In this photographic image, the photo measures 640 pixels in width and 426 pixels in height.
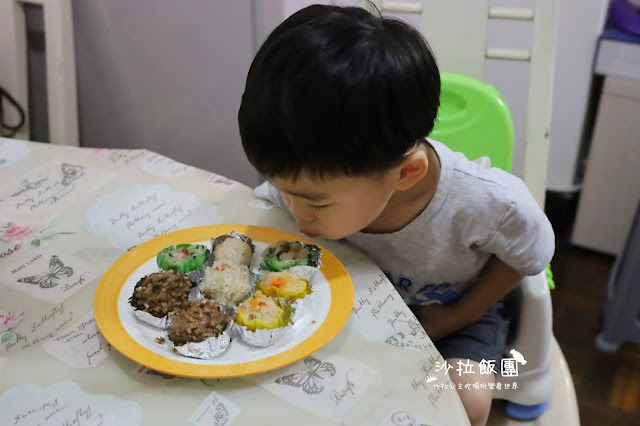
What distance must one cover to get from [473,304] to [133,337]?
53 cm

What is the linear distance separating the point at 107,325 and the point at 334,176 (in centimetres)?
29

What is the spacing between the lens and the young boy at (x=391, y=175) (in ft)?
1.99

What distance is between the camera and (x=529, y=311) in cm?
90

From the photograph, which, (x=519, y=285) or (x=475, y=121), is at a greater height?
(x=475, y=121)

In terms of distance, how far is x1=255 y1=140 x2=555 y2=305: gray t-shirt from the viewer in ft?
2.73

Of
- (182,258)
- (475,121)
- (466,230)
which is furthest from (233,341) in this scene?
(475,121)

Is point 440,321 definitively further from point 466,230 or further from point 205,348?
point 205,348

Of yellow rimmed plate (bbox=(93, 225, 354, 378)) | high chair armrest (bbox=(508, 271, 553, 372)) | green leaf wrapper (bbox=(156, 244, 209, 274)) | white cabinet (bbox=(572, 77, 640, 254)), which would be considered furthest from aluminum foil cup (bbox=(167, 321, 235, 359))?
white cabinet (bbox=(572, 77, 640, 254))

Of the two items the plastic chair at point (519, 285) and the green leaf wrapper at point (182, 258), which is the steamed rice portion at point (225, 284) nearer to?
the green leaf wrapper at point (182, 258)

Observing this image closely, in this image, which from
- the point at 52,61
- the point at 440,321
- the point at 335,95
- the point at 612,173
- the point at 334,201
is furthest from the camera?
the point at 612,173

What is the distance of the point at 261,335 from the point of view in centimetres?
61

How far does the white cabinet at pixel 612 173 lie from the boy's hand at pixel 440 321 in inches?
39.4

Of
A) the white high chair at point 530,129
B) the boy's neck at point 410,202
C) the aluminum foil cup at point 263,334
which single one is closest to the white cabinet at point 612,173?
the white high chair at point 530,129

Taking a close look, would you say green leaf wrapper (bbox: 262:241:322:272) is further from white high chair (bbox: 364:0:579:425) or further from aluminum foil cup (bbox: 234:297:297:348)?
white high chair (bbox: 364:0:579:425)
